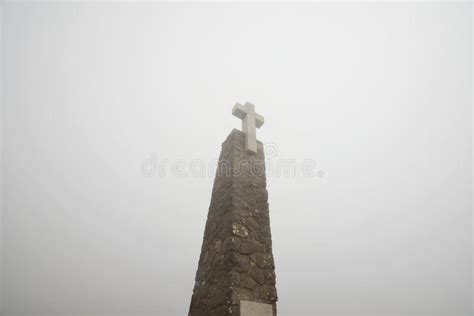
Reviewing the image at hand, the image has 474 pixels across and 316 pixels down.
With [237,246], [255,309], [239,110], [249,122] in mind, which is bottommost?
[255,309]

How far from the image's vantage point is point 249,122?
19.7ft

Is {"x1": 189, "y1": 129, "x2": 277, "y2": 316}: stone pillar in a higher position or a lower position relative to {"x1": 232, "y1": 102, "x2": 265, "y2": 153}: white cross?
lower

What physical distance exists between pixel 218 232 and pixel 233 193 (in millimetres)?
699

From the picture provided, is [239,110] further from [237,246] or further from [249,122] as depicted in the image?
[237,246]

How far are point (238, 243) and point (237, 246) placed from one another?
58 millimetres

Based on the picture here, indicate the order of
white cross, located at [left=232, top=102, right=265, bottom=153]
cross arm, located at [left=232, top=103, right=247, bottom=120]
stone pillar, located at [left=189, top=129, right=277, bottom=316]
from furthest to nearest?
cross arm, located at [left=232, top=103, right=247, bottom=120] → white cross, located at [left=232, top=102, right=265, bottom=153] → stone pillar, located at [left=189, top=129, right=277, bottom=316]

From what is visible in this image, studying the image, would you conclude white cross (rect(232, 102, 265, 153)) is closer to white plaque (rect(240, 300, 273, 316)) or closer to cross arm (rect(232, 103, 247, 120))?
cross arm (rect(232, 103, 247, 120))

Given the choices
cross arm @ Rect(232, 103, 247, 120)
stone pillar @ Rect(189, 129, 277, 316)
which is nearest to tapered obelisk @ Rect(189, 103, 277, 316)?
stone pillar @ Rect(189, 129, 277, 316)

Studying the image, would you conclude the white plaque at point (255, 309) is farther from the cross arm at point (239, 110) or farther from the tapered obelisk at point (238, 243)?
the cross arm at point (239, 110)

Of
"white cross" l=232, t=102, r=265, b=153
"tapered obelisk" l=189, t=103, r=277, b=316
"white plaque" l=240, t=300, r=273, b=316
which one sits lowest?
"white plaque" l=240, t=300, r=273, b=316

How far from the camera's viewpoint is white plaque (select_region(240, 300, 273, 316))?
11.8 feet

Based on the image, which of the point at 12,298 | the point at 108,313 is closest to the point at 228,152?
the point at 108,313

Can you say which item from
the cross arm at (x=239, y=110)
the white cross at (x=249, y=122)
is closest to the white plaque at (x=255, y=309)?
the white cross at (x=249, y=122)

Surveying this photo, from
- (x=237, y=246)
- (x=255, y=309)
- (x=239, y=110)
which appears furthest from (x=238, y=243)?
(x=239, y=110)
